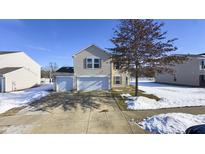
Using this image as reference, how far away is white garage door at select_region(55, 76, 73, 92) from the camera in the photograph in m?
17.3

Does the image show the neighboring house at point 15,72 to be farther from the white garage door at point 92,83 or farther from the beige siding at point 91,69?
the white garage door at point 92,83

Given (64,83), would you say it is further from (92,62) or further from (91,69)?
(92,62)

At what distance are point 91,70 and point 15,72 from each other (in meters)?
11.4

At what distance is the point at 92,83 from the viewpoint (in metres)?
17.4

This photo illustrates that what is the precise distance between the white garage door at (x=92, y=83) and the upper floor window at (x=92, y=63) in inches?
58.9

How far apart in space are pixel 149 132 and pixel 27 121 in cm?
536

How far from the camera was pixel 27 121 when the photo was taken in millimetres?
6531

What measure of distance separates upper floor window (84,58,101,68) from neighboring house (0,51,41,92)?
10.7 meters

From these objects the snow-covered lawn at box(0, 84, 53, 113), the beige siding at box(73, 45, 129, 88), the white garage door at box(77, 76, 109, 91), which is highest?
the beige siding at box(73, 45, 129, 88)

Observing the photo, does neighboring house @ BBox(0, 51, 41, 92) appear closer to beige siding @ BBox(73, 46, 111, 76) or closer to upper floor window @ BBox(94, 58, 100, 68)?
beige siding @ BBox(73, 46, 111, 76)

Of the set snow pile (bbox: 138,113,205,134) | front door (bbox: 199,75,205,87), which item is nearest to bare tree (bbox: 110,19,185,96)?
snow pile (bbox: 138,113,205,134)
